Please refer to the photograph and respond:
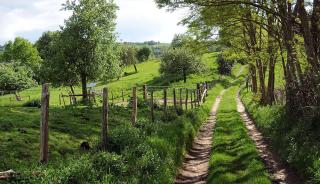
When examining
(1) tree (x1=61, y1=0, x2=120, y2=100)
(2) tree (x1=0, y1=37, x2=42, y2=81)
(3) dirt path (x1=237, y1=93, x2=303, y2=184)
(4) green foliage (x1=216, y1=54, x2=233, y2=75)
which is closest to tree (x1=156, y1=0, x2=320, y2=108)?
(3) dirt path (x1=237, y1=93, x2=303, y2=184)

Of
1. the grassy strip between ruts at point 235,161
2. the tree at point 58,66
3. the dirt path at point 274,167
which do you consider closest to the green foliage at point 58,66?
the tree at point 58,66

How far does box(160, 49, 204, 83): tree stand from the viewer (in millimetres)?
89188

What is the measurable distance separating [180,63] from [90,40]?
47.4 meters

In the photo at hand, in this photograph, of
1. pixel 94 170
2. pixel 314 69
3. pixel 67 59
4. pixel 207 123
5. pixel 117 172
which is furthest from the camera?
pixel 67 59

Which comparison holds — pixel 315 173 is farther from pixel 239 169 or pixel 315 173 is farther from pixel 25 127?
pixel 25 127

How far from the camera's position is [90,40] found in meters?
43.4

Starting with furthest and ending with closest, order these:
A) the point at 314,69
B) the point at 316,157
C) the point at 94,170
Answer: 1. the point at 314,69
2. the point at 316,157
3. the point at 94,170

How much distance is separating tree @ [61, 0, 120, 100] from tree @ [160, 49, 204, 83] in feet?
142

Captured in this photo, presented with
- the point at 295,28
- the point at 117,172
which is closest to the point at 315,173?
the point at 117,172

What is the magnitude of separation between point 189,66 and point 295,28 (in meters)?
67.9

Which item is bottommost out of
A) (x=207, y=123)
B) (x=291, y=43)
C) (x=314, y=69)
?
(x=207, y=123)

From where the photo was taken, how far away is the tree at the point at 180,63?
8919 centimetres

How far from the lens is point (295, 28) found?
21.7 m

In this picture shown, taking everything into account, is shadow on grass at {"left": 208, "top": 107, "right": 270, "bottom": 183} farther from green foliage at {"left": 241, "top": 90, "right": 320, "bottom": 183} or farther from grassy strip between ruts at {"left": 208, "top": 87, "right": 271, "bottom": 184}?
green foliage at {"left": 241, "top": 90, "right": 320, "bottom": 183}
